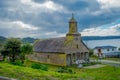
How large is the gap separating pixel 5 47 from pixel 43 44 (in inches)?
656

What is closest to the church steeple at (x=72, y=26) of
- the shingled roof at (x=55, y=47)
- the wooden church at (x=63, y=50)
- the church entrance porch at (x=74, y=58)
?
the wooden church at (x=63, y=50)

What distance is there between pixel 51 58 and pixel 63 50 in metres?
4.87

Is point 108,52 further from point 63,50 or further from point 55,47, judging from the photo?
point 63,50

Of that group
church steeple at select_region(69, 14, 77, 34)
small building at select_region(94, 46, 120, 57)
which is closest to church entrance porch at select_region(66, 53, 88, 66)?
church steeple at select_region(69, 14, 77, 34)

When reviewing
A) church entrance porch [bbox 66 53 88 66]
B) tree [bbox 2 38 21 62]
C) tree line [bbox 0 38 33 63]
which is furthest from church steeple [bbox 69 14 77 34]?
tree [bbox 2 38 21 62]

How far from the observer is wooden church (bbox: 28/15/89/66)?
168 ft

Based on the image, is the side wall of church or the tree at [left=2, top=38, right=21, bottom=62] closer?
the tree at [left=2, top=38, right=21, bottom=62]

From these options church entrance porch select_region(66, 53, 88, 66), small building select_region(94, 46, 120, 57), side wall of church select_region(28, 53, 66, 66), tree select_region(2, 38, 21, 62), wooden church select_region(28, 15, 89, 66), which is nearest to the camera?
tree select_region(2, 38, 21, 62)

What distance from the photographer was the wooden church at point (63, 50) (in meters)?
51.3

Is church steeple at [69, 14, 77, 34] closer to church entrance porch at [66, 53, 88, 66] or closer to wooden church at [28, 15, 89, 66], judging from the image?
wooden church at [28, 15, 89, 66]

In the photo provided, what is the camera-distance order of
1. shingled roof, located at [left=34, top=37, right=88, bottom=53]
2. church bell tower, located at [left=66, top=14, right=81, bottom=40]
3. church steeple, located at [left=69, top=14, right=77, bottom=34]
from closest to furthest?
shingled roof, located at [left=34, top=37, right=88, bottom=53]
church bell tower, located at [left=66, top=14, right=81, bottom=40]
church steeple, located at [left=69, top=14, right=77, bottom=34]

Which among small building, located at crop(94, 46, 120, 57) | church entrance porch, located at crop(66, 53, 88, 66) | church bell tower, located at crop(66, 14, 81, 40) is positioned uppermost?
church bell tower, located at crop(66, 14, 81, 40)

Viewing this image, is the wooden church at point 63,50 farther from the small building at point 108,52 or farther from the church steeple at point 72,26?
the small building at point 108,52

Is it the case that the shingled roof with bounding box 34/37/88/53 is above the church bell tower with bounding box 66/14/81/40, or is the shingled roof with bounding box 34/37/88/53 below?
below
